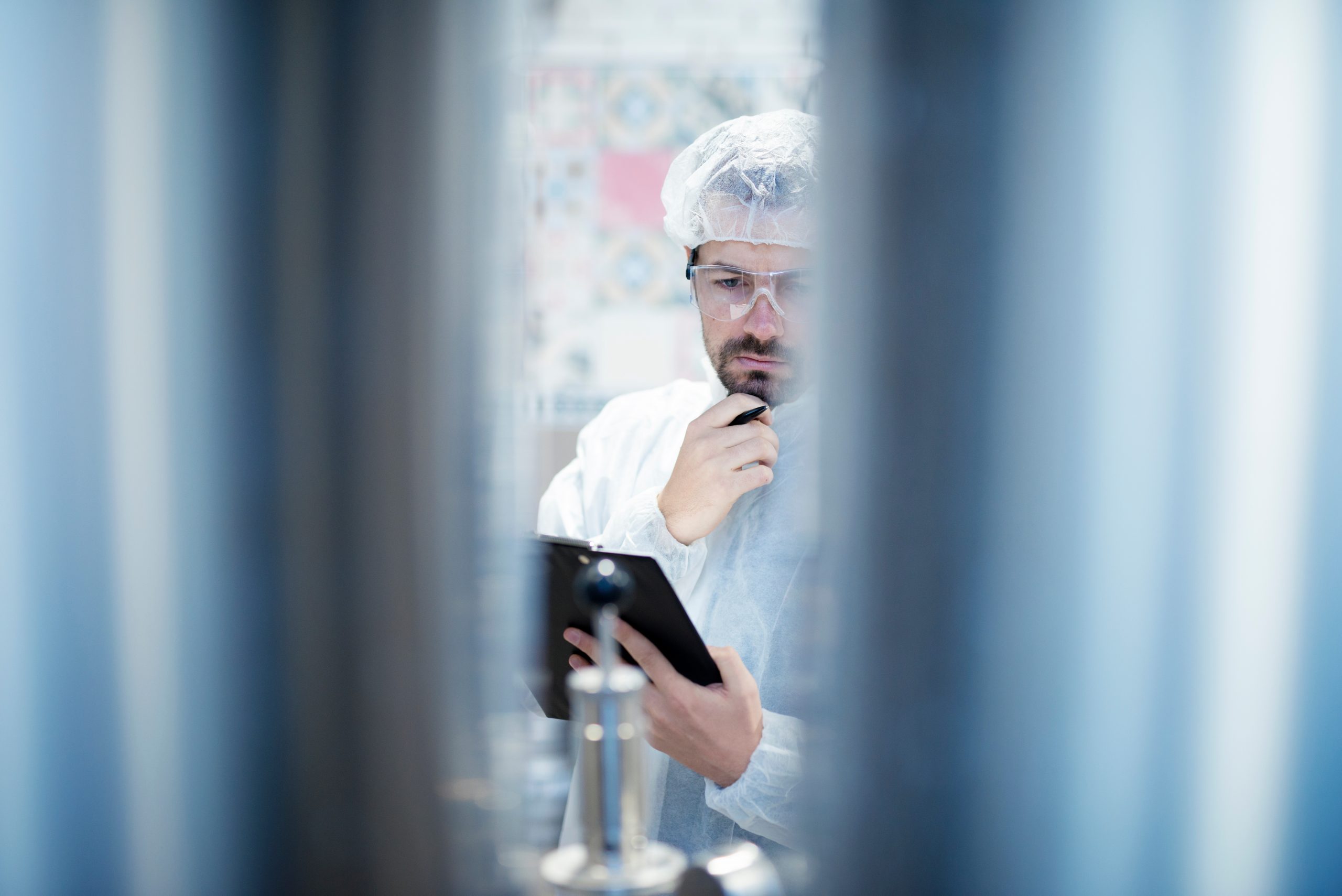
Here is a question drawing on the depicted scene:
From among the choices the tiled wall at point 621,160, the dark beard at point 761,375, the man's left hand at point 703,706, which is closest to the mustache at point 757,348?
the dark beard at point 761,375

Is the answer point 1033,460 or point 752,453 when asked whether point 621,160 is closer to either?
point 752,453

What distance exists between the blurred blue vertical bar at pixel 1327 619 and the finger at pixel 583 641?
0.62 m

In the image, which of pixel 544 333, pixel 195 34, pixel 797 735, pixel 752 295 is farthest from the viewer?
pixel 544 333

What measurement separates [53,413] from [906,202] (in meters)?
0.47

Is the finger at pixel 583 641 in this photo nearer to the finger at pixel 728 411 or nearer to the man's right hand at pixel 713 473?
the man's right hand at pixel 713 473

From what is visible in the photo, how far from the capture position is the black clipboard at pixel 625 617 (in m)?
0.82

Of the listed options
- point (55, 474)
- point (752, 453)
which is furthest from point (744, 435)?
point (55, 474)

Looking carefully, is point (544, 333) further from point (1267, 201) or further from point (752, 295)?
point (1267, 201)

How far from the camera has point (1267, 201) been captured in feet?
1.55

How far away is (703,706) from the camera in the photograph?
95 cm

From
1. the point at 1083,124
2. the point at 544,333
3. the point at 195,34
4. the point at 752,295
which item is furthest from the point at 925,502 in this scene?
the point at 544,333

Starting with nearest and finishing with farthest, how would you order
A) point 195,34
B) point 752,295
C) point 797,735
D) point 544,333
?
point 195,34 → point 797,735 → point 752,295 → point 544,333

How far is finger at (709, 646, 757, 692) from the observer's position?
3.14ft

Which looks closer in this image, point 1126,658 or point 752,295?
point 1126,658
